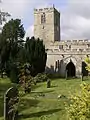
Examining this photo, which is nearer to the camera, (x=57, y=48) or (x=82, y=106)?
(x=82, y=106)

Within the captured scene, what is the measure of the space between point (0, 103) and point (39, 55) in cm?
2016

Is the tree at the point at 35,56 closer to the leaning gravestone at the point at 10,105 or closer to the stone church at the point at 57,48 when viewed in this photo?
the stone church at the point at 57,48

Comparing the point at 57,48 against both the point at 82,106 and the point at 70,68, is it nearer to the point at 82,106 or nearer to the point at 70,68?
the point at 70,68

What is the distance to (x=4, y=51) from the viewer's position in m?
39.8

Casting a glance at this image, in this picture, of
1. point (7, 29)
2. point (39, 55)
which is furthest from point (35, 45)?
point (7, 29)

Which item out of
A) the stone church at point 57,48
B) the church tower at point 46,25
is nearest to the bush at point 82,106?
the stone church at point 57,48

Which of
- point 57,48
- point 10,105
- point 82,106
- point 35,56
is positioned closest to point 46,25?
point 57,48

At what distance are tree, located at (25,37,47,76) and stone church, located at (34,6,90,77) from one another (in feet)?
10.5

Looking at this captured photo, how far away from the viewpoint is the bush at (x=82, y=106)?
32.3ft

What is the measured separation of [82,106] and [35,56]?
94.8 ft

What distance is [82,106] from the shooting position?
994 centimetres

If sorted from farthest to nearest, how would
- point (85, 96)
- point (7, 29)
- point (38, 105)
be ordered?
point (7, 29) → point (38, 105) → point (85, 96)

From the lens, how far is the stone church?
151ft

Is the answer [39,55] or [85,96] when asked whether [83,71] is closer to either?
[39,55]
